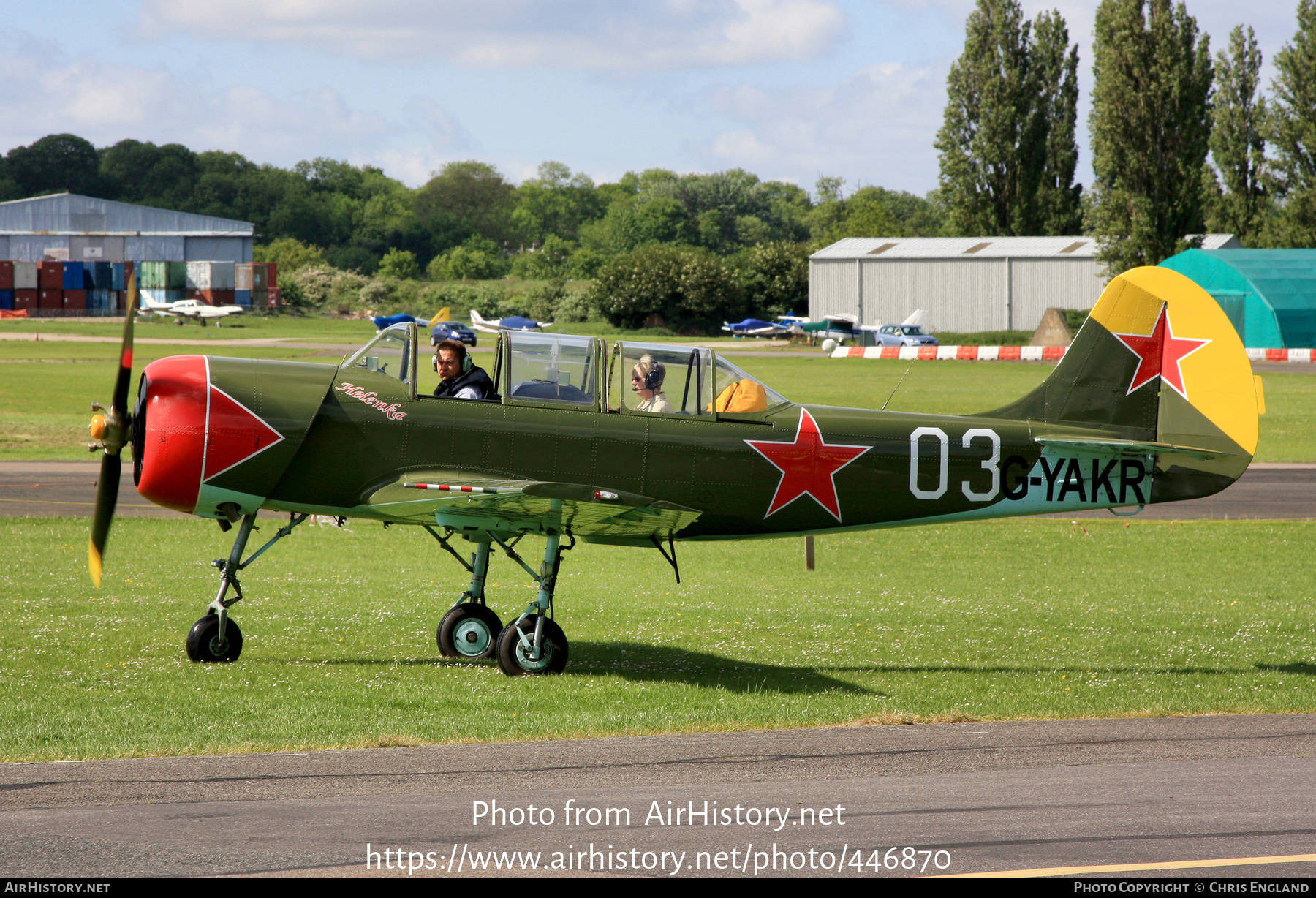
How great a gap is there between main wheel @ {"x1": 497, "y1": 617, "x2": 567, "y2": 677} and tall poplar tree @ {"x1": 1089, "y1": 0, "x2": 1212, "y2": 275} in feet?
180

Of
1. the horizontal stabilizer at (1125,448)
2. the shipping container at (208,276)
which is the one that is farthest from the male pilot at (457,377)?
the shipping container at (208,276)

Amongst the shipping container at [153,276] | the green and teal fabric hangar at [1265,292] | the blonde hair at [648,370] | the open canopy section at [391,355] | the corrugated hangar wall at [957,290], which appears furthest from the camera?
the shipping container at [153,276]

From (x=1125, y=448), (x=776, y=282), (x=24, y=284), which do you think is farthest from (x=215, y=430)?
(x=24, y=284)

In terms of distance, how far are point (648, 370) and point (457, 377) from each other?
175 centimetres

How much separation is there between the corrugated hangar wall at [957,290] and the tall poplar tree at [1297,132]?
1149 centimetres

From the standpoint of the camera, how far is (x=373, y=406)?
10.6 m

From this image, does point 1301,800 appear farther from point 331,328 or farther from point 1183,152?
point 331,328

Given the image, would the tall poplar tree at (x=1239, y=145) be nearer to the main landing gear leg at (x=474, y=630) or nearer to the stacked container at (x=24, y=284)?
the main landing gear leg at (x=474, y=630)

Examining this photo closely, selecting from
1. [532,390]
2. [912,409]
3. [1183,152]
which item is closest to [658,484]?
[532,390]

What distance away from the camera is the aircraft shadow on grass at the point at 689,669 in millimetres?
10586

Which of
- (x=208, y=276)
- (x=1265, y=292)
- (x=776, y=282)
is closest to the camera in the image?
(x=1265, y=292)

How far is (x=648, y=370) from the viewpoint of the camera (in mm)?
11070

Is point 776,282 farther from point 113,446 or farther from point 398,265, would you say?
point 113,446

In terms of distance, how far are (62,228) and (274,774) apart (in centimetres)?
12229
